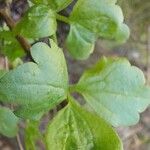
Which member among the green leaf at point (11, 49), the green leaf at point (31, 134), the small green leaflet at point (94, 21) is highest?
the small green leaflet at point (94, 21)

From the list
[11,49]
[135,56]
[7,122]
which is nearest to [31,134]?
[7,122]

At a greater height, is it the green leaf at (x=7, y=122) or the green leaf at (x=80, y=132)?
the green leaf at (x=80, y=132)

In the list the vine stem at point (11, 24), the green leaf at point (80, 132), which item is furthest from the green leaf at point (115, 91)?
the vine stem at point (11, 24)

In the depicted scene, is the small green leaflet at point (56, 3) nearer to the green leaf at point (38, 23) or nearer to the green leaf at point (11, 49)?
the green leaf at point (38, 23)

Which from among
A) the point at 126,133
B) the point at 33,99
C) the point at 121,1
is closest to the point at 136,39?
the point at 126,133

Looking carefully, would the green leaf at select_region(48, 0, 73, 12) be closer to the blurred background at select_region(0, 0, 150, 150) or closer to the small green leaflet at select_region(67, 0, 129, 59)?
the small green leaflet at select_region(67, 0, 129, 59)

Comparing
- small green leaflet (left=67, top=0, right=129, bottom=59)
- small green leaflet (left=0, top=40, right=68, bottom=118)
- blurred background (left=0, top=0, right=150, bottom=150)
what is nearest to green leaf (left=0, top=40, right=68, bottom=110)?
small green leaflet (left=0, top=40, right=68, bottom=118)
